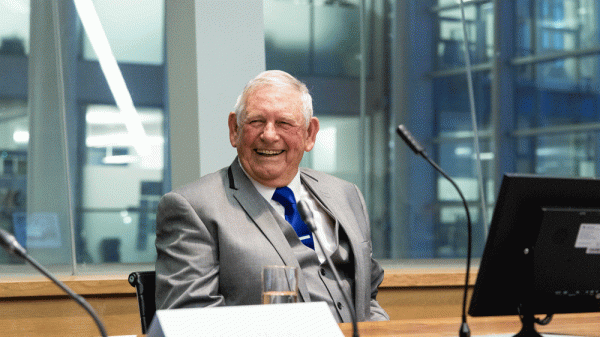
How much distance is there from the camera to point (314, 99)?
3662 millimetres

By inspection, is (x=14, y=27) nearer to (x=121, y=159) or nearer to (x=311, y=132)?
(x=121, y=159)

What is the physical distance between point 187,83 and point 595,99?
3.32 meters

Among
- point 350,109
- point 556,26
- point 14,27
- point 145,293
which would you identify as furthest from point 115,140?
point 556,26

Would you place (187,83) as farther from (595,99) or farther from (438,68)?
(595,99)

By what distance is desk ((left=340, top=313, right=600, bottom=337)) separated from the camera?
4.70 ft

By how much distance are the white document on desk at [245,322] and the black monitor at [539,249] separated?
46 centimetres

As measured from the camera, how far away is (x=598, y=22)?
196 inches

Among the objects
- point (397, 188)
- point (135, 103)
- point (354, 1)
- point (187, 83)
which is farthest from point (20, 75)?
point (397, 188)

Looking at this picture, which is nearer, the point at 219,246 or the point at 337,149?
the point at 219,246

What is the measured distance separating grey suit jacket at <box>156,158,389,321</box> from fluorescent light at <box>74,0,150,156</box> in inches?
84.6

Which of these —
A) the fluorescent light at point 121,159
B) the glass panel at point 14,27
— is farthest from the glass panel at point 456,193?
the glass panel at point 14,27

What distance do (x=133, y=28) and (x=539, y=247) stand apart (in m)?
3.21

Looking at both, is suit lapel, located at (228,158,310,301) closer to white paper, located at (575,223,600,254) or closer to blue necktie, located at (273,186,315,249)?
blue necktie, located at (273,186,315,249)

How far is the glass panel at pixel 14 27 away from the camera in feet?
12.0
